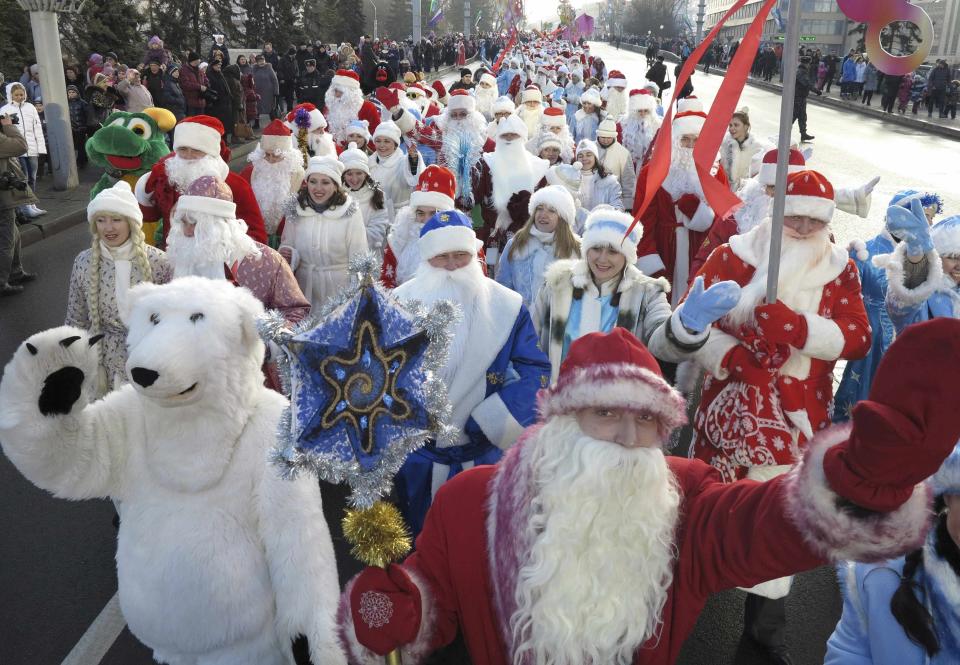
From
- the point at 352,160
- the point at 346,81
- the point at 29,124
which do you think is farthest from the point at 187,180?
the point at 29,124

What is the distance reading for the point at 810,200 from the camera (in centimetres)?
358

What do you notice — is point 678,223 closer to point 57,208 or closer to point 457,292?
point 457,292

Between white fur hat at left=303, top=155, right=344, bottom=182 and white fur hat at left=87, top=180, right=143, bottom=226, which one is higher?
white fur hat at left=87, top=180, right=143, bottom=226

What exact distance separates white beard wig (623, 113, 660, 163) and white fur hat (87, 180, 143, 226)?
8064 millimetres

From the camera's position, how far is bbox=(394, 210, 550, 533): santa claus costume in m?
3.29

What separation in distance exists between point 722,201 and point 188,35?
30459 millimetres

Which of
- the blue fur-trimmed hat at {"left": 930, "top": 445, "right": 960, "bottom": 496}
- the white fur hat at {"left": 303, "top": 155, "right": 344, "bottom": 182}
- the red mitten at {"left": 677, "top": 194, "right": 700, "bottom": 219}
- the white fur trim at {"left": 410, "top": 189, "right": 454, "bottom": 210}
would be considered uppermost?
the blue fur-trimmed hat at {"left": 930, "top": 445, "right": 960, "bottom": 496}

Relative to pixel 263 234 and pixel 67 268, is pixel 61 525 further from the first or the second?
pixel 67 268

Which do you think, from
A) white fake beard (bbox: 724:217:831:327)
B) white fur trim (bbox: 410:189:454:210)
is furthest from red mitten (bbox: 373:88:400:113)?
white fake beard (bbox: 724:217:831:327)

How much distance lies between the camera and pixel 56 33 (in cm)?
1294

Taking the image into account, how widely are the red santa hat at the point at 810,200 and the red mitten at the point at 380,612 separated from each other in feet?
8.31

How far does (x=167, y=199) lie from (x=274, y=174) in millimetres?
1791

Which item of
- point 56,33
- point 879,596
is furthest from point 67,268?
point 879,596

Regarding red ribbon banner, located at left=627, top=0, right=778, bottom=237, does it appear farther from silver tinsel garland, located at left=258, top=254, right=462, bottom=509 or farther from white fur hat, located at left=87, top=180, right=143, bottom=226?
white fur hat, located at left=87, top=180, right=143, bottom=226
